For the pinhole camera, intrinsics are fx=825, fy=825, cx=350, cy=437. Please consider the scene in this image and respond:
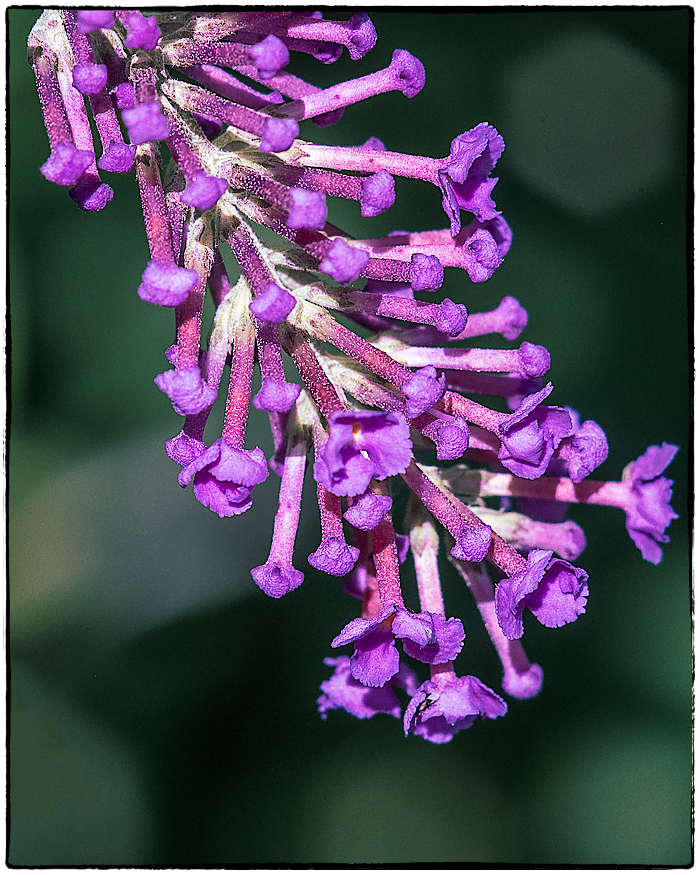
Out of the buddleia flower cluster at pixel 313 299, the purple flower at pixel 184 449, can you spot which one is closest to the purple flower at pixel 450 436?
the buddleia flower cluster at pixel 313 299

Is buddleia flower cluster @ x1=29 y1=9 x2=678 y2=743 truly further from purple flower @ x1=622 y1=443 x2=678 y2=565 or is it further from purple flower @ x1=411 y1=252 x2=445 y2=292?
purple flower @ x1=622 y1=443 x2=678 y2=565

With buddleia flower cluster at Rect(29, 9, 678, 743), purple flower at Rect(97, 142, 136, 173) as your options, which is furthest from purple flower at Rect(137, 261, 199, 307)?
purple flower at Rect(97, 142, 136, 173)

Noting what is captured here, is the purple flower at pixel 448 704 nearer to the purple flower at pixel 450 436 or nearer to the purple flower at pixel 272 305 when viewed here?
the purple flower at pixel 450 436

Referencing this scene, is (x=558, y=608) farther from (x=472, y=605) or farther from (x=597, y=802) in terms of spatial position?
(x=597, y=802)

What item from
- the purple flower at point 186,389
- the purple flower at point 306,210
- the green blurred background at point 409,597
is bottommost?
the green blurred background at point 409,597

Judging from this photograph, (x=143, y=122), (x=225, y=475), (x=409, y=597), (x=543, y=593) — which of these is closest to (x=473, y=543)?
(x=543, y=593)

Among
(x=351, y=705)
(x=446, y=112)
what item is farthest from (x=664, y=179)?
(x=351, y=705)

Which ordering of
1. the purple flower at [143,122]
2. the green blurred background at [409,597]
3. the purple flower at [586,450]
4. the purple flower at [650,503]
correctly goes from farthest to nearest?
the green blurred background at [409,597] → the purple flower at [650,503] → the purple flower at [586,450] → the purple flower at [143,122]
